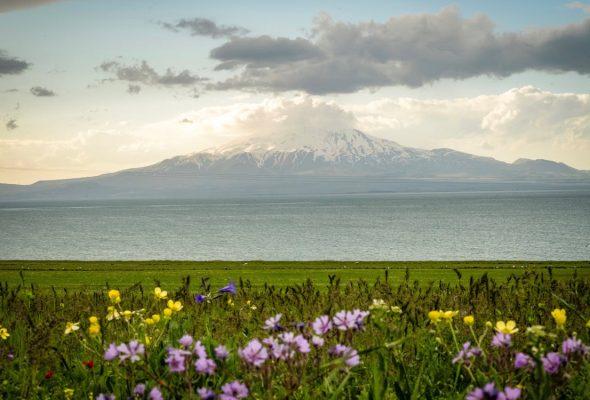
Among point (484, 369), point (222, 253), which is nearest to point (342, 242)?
point (222, 253)

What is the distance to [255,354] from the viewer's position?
2184mm

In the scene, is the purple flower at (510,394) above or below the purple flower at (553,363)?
above

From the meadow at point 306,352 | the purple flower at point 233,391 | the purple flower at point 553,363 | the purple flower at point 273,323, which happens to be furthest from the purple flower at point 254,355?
the purple flower at point 553,363

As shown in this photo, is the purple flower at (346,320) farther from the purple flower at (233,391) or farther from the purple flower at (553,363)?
the purple flower at (553,363)

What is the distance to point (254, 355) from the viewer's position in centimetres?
218

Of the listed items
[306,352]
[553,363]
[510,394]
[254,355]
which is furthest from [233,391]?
[553,363]

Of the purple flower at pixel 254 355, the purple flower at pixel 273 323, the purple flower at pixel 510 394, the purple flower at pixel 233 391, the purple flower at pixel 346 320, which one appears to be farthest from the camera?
the purple flower at pixel 273 323

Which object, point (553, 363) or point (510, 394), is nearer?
point (510, 394)

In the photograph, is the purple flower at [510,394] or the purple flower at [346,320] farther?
the purple flower at [346,320]

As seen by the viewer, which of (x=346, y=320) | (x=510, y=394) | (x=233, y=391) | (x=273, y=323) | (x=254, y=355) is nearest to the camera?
(x=510, y=394)

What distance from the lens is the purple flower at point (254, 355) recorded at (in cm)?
214

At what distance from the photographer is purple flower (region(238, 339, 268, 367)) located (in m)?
2.14

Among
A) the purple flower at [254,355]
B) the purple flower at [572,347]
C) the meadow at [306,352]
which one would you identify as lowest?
the meadow at [306,352]

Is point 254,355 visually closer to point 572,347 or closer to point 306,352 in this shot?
point 306,352
